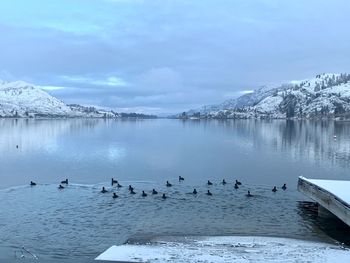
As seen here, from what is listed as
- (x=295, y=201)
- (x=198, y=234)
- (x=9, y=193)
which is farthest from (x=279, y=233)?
(x=9, y=193)

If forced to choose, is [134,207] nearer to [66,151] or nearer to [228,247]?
[228,247]

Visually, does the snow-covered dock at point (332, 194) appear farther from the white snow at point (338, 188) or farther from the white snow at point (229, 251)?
the white snow at point (229, 251)

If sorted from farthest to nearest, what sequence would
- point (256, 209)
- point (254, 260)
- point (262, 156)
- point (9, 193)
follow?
point (262, 156) < point (9, 193) < point (256, 209) < point (254, 260)

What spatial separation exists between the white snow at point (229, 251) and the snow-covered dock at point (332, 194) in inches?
156

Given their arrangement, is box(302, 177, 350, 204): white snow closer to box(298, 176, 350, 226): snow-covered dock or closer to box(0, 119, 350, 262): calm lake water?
box(298, 176, 350, 226): snow-covered dock

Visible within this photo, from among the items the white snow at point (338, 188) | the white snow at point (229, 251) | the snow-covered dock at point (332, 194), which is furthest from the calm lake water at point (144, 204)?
the white snow at point (229, 251)

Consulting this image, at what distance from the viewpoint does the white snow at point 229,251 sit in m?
26.1

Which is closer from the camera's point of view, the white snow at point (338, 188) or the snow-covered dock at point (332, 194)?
the snow-covered dock at point (332, 194)

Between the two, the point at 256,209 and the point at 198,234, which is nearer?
the point at 198,234

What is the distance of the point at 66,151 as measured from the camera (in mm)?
101562

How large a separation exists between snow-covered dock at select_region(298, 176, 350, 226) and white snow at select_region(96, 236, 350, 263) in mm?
3963

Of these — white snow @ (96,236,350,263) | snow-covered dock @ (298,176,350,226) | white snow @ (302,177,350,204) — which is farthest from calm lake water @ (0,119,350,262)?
white snow @ (96,236,350,263)

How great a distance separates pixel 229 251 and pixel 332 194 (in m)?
13.2

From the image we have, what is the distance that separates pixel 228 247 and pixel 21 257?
488 inches
